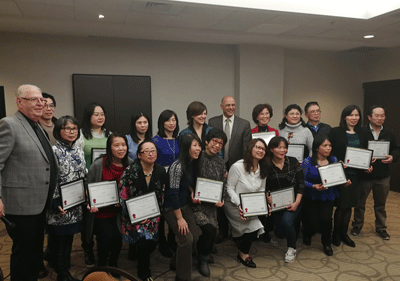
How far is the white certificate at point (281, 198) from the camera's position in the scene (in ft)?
9.42

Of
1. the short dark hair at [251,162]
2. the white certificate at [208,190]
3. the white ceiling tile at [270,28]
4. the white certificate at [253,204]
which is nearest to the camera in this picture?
the white certificate at [208,190]

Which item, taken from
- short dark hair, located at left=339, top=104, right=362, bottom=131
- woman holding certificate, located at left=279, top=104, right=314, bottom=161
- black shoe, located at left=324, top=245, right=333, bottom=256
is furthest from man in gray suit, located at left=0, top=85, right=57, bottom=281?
short dark hair, located at left=339, top=104, right=362, bottom=131

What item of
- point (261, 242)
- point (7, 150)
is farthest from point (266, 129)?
point (7, 150)

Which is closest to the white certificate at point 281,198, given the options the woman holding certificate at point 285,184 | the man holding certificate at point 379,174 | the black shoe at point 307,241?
the woman holding certificate at point 285,184

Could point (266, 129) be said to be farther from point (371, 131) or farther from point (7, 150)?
point (7, 150)

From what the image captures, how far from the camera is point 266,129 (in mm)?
3570

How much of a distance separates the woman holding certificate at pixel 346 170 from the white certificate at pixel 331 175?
22 cm

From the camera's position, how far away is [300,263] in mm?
2883

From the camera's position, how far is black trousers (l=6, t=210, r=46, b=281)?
2.04 metres

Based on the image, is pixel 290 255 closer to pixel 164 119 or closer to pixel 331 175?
pixel 331 175

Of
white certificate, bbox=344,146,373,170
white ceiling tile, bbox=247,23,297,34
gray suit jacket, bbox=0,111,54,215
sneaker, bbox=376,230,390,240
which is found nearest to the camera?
gray suit jacket, bbox=0,111,54,215

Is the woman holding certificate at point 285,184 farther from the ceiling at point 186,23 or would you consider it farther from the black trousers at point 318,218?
the ceiling at point 186,23

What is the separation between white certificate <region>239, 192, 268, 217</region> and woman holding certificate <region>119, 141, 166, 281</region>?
79 cm

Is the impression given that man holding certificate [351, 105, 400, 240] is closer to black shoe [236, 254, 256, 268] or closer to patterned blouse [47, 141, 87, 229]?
black shoe [236, 254, 256, 268]
